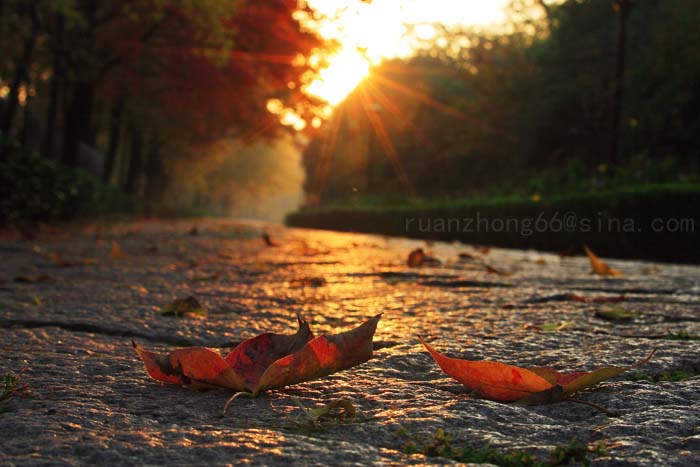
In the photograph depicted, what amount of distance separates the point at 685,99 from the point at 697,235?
18.1 metres

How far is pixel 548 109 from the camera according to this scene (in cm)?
2812

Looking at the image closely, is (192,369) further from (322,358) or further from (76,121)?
(76,121)

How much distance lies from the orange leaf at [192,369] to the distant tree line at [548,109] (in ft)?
41.6

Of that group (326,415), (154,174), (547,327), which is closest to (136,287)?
(547,327)

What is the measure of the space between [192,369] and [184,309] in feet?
3.61

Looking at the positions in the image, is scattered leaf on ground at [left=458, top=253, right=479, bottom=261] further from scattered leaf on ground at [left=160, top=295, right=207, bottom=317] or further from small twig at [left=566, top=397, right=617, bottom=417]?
small twig at [left=566, top=397, right=617, bottom=417]

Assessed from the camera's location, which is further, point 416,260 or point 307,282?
point 416,260

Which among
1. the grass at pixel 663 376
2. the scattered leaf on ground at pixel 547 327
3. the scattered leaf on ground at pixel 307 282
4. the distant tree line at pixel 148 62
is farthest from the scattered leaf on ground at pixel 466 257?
the distant tree line at pixel 148 62

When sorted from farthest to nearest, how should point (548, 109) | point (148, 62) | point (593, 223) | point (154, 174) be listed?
point (154, 174), point (548, 109), point (148, 62), point (593, 223)

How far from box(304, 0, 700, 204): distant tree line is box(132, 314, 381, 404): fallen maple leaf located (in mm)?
12556

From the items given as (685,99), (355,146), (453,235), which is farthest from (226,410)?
(355,146)

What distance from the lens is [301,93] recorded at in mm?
19016

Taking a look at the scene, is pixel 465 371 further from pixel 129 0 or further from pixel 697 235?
pixel 129 0

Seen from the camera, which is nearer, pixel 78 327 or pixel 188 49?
pixel 78 327
